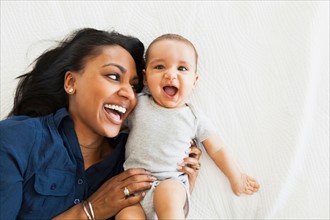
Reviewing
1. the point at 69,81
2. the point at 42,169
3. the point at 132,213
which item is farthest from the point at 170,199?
the point at 69,81

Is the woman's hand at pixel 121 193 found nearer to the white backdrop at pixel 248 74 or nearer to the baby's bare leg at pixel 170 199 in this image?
the baby's bare leg at pixel 170 199

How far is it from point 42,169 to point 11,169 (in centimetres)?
10

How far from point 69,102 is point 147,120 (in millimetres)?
296

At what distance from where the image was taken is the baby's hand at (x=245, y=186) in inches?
53.4

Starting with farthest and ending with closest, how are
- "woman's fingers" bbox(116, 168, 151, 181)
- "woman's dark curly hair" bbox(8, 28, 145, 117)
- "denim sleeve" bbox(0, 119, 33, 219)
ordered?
"woman's dark curly hair" bbox(8, 28, 145, 117) < "woman's fingers" bbox(116, 168, 151, 181) < "denim sleeve" bbox(0, 119, 33, 219)

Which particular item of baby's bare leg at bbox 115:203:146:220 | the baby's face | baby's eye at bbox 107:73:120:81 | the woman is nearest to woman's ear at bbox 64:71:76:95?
the woman

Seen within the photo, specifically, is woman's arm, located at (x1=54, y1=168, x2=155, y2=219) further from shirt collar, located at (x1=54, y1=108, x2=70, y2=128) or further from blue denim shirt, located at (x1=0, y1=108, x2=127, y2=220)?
shirt collar, located at (x1=54, y1=108, x2=70, y2=128)

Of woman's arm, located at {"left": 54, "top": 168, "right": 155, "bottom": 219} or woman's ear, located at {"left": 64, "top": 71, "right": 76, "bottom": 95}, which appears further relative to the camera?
woman's ear, located at {"left": 64, "top": 71, "right": 76, "bottom": 95}

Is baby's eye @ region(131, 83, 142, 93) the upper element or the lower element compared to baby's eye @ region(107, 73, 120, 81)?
lower

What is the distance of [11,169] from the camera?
3.69 ft

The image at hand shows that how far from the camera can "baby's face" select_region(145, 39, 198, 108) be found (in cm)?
126

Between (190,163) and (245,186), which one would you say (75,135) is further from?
(245,186)

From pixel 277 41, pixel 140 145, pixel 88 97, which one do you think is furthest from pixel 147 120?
pixel 277 41

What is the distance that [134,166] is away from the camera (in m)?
1.26
